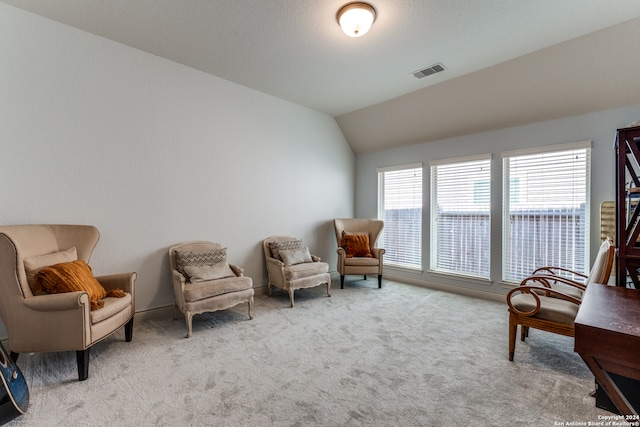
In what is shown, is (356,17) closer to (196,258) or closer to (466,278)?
(196,258)

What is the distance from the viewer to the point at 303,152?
16.2ft

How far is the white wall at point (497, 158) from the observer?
332 cm

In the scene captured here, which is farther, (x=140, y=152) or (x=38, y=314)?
(x=140, y=152)

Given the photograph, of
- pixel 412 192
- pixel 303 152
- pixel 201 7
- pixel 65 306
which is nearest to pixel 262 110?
pixel 303 152

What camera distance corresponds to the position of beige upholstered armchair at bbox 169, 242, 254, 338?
2932mm

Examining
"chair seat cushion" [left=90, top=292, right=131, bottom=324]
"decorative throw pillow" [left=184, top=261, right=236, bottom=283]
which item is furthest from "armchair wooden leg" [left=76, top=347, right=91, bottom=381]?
"decorative throw pillow" [left=184, top=261, right=236, bottom=283]

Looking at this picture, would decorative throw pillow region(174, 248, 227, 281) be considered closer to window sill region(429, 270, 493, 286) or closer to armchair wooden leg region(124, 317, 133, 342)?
armchair wooden leg region(124, 317, 133, 342)

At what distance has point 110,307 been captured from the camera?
2340 millimetres

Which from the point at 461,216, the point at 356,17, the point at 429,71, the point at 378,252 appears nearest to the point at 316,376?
the point at 378,252

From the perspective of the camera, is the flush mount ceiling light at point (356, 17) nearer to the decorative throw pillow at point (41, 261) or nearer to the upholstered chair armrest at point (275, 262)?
the upholstered chair armrest at point (275, 262)

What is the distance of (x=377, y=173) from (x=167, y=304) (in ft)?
13.7

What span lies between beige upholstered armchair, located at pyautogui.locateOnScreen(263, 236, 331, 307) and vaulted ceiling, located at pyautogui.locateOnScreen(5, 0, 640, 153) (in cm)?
234

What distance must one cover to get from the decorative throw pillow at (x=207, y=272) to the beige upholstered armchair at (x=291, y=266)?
2.35ft

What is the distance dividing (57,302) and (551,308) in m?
3.82
